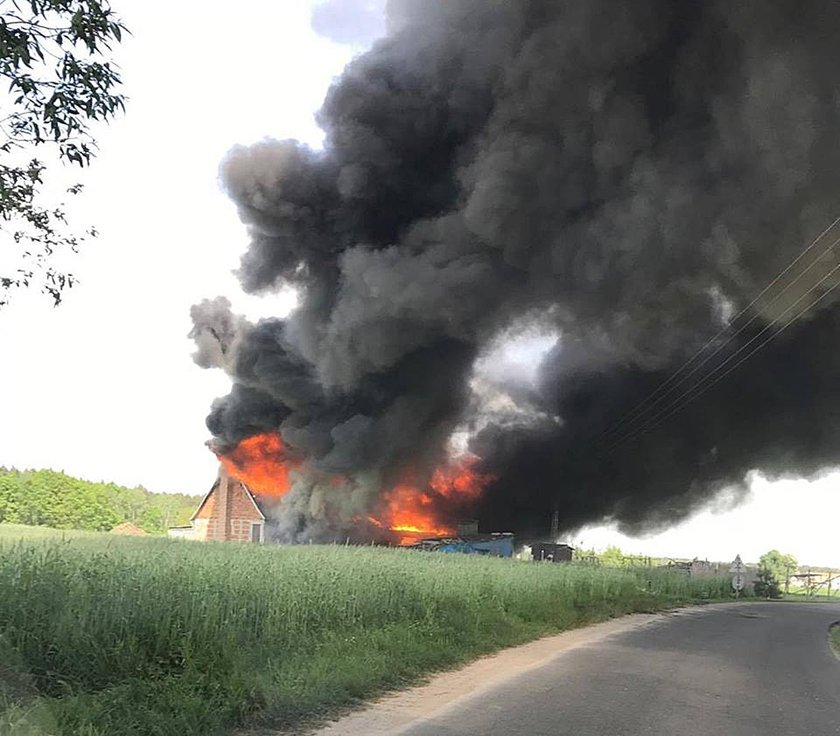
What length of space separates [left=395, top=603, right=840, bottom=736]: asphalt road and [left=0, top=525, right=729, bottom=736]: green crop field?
4.43ft

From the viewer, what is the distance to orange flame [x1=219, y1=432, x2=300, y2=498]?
4725 centimetres

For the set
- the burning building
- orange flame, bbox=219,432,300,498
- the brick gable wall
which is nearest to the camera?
orange flame, bbox=219,432,300,498

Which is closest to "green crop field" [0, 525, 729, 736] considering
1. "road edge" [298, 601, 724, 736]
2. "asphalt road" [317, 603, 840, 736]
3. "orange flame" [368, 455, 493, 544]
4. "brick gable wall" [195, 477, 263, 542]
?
"road edge" [298, 601, 724, 736]

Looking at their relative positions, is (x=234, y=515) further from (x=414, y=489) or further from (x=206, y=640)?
(x=206, y=640)

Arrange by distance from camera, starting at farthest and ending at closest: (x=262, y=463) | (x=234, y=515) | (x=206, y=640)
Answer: (x=234, y=515)
(x=262, y=463)
(x=206, y=640)

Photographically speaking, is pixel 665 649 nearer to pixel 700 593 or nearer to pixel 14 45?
pixel 14 45

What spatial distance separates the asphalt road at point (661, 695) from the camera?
8359 millimetres

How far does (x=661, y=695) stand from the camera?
1035cm

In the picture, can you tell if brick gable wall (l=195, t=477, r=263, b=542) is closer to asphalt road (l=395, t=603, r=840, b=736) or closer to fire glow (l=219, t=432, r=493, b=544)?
fire glow (l=219, t=432, r=493, b=544)

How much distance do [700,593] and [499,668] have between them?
32.7 m

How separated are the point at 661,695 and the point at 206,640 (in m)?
5.33

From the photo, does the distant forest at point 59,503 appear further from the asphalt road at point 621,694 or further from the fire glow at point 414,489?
the asphalt road at point 621,694

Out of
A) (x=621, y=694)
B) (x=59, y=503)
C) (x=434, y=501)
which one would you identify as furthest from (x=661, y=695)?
(x=59, y=503)

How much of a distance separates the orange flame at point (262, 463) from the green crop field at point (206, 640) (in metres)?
31.8
